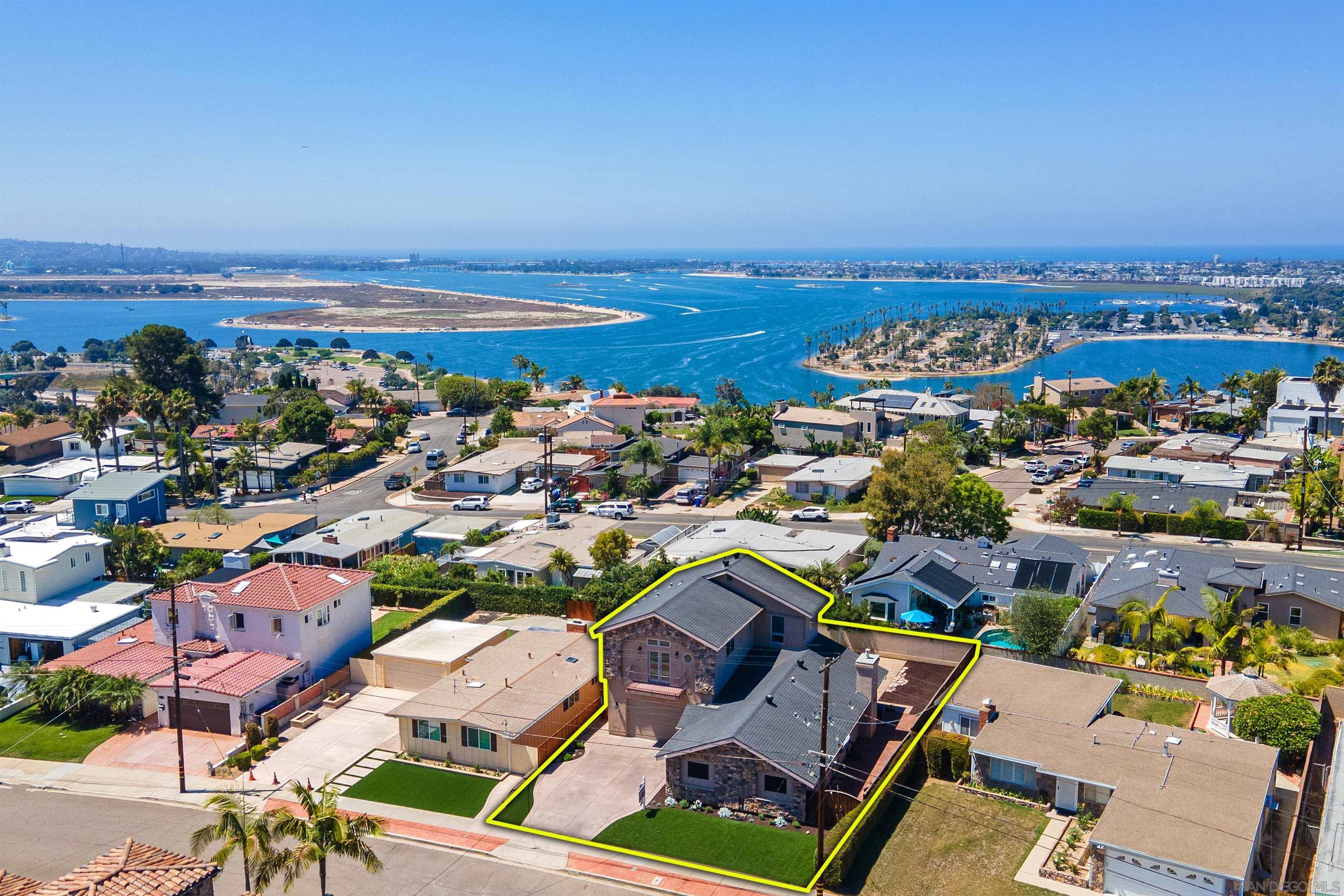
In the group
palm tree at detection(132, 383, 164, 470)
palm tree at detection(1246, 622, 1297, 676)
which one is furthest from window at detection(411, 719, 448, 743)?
palm tree at detection(132, 383, 164, 470)

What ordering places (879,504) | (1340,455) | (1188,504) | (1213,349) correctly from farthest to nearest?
(1213,349), (1340,455), (1188,504), (879,504)

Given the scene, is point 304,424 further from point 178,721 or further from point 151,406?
point 178,721

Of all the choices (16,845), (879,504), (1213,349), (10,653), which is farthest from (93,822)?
(1213,349)

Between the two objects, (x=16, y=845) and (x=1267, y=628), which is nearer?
(x=16, y=845)

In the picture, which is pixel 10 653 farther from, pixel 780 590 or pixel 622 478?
pixel 622 478

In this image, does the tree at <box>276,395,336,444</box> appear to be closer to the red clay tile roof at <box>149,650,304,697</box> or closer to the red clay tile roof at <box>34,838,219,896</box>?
Answer: the red clay tile roof at <box>149,650,304,697</box>

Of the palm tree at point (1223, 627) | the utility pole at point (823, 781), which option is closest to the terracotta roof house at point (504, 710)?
the utility pole at point (823, 781)
